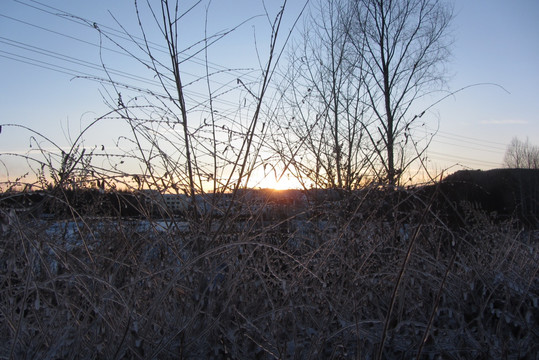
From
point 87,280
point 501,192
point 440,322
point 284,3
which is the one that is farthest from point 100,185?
point 501,192

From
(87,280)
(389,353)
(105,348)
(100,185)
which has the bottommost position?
(389,353)

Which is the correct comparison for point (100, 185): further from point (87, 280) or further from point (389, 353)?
point (389, 353)

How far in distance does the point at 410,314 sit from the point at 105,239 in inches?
86.9

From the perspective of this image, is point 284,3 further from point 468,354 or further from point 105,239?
point 105,239

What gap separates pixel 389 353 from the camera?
1988 mm

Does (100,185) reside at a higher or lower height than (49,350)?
higher

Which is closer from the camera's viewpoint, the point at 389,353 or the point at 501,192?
the point at 389,353

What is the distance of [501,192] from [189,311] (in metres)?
15.8

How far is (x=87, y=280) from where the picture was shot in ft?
7.19

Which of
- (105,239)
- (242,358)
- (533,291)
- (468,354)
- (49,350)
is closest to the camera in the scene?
(49,350)

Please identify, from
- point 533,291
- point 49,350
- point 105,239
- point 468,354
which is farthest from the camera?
point 105,239

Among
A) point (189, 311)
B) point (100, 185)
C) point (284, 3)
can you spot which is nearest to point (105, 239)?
point (100, 185)

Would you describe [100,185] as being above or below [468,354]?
above

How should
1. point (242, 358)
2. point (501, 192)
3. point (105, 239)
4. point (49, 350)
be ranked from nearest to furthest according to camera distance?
point (49, 350) < point (242, 358) < point (105, 239) < point (501, 192)
